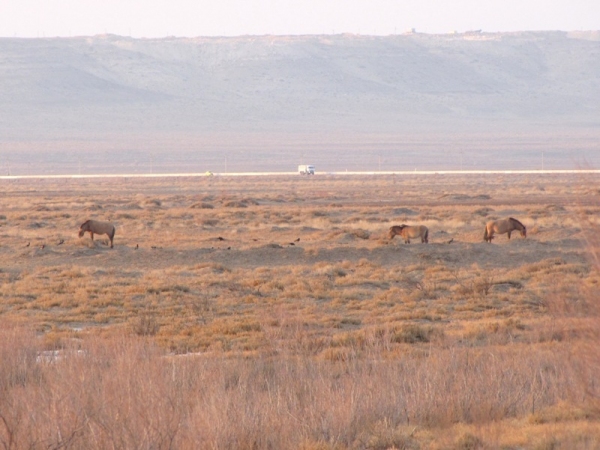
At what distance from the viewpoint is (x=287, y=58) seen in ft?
630

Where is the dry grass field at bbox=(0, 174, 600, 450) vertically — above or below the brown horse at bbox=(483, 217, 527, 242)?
below

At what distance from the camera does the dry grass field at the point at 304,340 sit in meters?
7.44

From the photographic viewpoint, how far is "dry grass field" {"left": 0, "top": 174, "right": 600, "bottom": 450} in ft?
24.4

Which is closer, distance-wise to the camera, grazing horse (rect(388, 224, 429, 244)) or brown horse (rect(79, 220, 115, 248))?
grazing horse (rect(388, 224, 429, 244))

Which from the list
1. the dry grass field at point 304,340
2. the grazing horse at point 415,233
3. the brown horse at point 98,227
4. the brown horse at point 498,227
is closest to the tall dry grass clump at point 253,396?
the dry grass field at point 304,340

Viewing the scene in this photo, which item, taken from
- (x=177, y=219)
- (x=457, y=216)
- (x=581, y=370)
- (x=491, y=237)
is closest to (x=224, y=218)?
(x=177, y=219)

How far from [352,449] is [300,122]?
503ft

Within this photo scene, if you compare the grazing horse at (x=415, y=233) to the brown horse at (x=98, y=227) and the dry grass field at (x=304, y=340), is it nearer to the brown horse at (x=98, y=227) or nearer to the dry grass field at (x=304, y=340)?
the dry grass field at (x=304, y=340)

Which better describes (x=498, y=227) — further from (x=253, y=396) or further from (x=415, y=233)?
(x=253, y=396)

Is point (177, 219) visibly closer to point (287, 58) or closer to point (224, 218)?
point (224, 218)

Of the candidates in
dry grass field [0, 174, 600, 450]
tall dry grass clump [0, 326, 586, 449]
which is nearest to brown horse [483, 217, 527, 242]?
dry grass field [0, 174, 600, 450]

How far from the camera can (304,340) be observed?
12172mm

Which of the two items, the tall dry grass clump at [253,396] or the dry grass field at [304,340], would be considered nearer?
the tall dry grass clump at [253,396]

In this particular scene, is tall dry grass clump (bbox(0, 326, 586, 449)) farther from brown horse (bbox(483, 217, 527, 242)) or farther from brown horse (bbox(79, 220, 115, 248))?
brown horse (bbox(79, 220, 115, 248))
